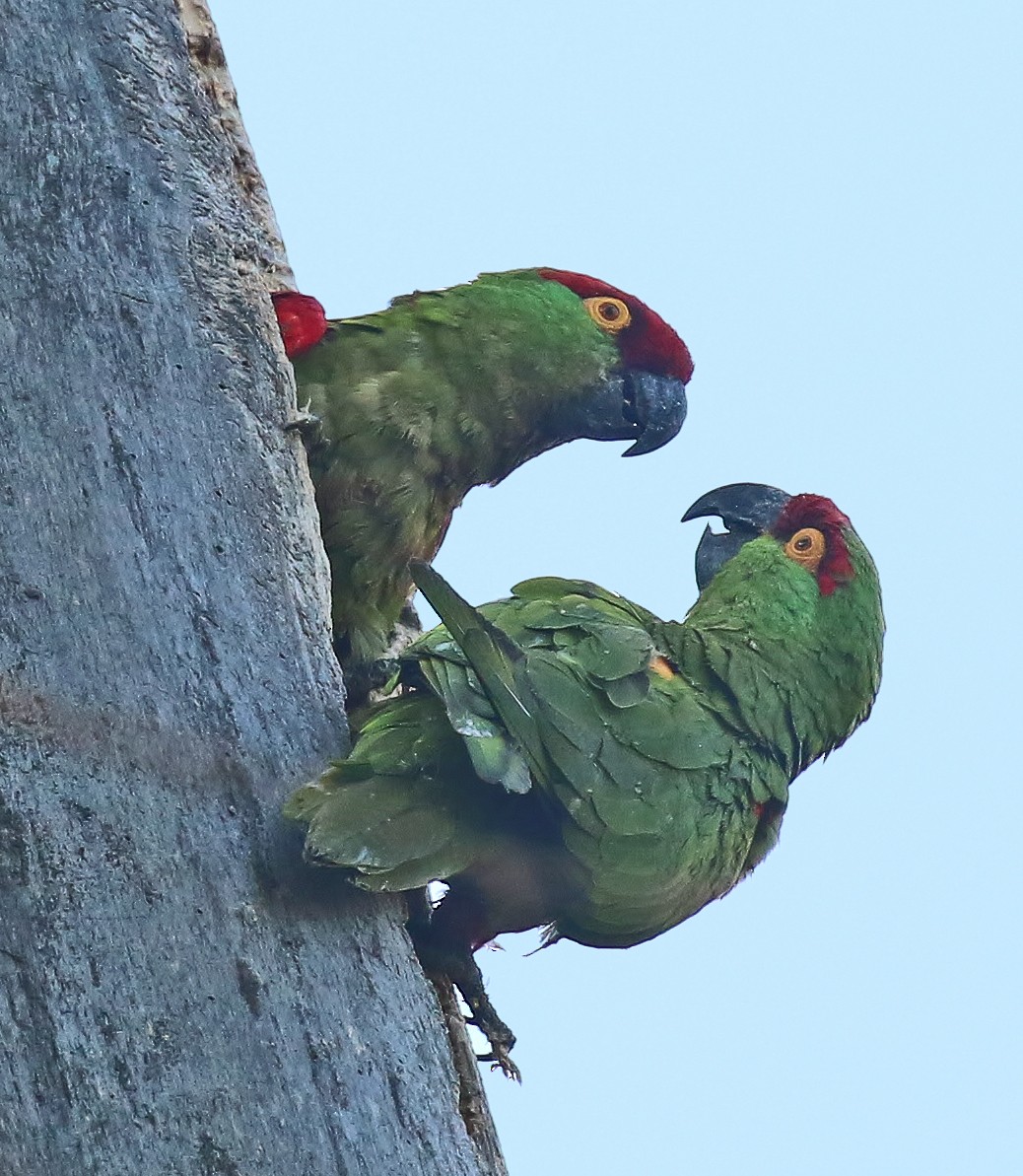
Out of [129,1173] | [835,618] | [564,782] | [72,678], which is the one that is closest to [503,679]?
[564,782]

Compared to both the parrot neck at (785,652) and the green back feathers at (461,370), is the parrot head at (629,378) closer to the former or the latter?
the green back feathers at (461,370)

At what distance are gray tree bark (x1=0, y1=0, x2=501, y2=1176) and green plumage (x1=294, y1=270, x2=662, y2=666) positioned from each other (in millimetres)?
750

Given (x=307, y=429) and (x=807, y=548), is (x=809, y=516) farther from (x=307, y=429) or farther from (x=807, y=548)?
(x=307, y=429)

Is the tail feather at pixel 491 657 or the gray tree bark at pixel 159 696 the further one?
the tail feather at pixel 491 657

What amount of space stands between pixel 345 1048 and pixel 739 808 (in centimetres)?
125

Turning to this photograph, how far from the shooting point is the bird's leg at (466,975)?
3.04 meters

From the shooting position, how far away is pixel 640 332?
420cm

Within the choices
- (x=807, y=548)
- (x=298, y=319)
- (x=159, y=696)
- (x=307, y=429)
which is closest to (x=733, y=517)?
(x=807, y=548)

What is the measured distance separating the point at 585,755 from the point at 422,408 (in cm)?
125

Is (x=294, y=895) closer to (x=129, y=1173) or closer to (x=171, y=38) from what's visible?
(x=129, y=1173)

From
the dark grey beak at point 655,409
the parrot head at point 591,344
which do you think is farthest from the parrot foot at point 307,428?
the dark grey beak at point 655,409

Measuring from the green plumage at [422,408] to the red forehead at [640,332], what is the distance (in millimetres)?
38

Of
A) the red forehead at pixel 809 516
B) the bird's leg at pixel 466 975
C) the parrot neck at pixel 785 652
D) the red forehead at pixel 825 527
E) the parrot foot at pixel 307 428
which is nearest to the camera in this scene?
the parrot foot at pixel 307 428

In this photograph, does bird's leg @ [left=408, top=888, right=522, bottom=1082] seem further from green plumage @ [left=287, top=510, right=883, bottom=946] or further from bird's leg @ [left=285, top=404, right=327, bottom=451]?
bird's leg @ [left=285, top=404, right=327, bottom=451]
